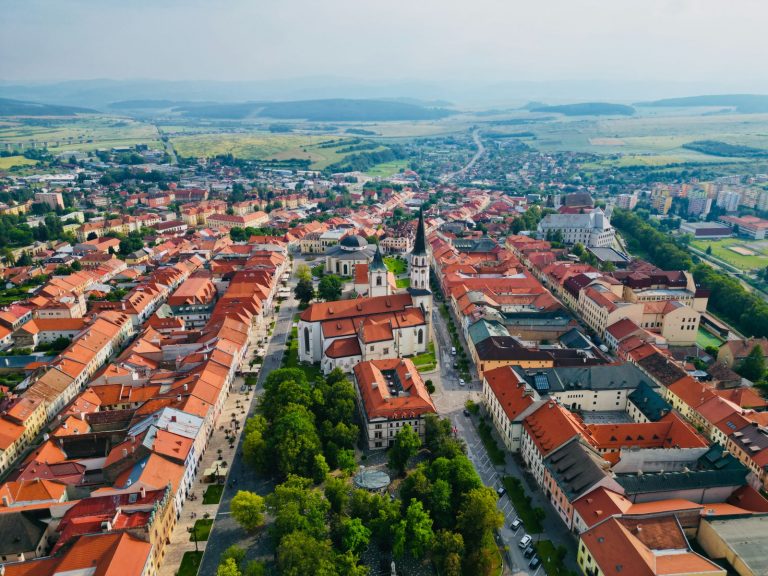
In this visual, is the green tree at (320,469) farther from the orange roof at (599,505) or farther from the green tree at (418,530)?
the orange roof at (599,505)

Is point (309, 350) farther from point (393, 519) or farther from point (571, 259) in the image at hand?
point (571, 259)

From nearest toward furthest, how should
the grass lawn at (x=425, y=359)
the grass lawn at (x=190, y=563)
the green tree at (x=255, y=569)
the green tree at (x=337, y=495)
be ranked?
the green tree at (x=255, y=569)
the grass lawn at (x=190, y=563)
the green tree at (x=337, y=495)
the grass lawn at (x=425, y=359)

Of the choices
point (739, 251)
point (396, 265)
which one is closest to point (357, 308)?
point (396, 265)

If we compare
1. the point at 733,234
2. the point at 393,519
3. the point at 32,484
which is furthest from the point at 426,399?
the point at 733,234

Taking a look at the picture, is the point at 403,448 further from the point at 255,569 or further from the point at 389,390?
the point at 255,569

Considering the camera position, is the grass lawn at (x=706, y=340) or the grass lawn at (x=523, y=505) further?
the grass lawn at (x=706, y=340)

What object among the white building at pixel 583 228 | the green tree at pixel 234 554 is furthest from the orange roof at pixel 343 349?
the white building at pixel 583 228

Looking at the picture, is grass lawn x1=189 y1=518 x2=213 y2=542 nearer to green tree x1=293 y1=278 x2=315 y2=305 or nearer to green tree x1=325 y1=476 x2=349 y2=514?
green tree x1=325 y1=476 x2=349 y2=514
